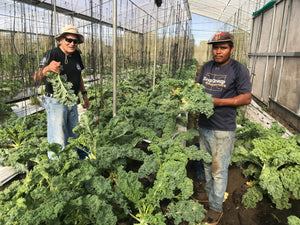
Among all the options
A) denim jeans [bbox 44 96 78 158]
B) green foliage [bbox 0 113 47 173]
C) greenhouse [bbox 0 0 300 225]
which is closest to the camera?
greenhouse [bbox 0 0 300 225]

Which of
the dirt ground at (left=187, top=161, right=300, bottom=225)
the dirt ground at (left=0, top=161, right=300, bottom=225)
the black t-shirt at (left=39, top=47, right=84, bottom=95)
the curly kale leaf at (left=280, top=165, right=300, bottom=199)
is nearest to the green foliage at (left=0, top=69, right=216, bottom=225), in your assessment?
the dirt ground at (left=0, top=161, right=300, bottom=225)

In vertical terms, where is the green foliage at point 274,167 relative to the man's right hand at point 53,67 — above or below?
below

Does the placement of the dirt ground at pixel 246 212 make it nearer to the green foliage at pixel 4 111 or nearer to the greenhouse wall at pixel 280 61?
the green foliage at pixel 4 111

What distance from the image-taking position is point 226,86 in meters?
2.38

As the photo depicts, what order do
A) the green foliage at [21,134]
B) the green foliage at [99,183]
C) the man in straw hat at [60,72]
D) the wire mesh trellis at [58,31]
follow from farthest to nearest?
the wire mesh trellis at [58,31] < the green foliage at [21,134] < the man in straw hat at [60,72] < the green foliage at [99,183]

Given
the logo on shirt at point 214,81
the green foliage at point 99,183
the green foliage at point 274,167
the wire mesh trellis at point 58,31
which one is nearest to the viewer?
the green foliage at point 99,183

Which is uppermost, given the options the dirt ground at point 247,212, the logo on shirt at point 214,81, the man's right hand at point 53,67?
the man's right hand at point 53,67

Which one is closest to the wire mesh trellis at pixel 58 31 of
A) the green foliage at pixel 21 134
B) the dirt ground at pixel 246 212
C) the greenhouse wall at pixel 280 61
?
the green foliage at pixel 21 134

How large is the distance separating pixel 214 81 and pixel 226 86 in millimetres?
167

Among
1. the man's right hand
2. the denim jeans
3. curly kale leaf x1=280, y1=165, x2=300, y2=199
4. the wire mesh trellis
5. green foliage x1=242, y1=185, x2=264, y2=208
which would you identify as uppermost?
the wire mesh trellis

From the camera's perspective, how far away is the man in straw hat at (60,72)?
266 cm

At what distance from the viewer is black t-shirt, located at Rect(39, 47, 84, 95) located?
8.86 ft

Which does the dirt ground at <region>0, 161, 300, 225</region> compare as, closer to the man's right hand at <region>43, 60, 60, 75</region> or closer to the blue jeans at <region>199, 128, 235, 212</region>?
the blue jeans at <region>199, 128, 235, 212</region>

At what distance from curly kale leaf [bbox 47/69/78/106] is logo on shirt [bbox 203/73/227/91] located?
5.74ft
